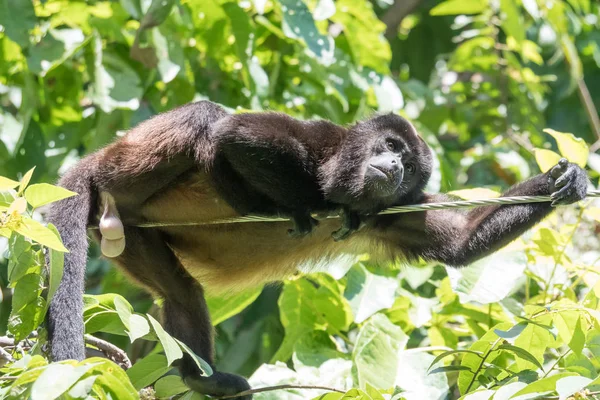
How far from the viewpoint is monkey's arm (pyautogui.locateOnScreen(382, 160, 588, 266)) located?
11.6 feet

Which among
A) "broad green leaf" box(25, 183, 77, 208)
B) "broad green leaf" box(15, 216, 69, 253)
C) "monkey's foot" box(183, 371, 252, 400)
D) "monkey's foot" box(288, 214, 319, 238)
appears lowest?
"monkey's foot" box(183, 371, 252, 400)

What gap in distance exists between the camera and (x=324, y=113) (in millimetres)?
5523

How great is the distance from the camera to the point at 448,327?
4.46 metres

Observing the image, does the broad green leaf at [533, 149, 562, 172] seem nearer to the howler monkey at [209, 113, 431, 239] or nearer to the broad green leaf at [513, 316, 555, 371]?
the howler monkey at [209, 113, 431, 239]

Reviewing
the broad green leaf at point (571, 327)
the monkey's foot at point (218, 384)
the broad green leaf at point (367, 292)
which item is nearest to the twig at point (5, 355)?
the monkey's foot at point (218, 384)

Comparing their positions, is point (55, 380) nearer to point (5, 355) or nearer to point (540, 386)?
point (5, 355)

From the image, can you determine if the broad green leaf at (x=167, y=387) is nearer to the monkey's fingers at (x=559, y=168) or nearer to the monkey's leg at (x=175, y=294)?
the monkey's leg at (x=175, y=294)

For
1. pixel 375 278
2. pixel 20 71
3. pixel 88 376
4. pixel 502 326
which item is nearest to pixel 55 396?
pixel 88 376

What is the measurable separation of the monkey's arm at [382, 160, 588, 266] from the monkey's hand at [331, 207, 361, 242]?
333 millimetres

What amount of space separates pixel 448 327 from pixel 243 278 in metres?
1.16

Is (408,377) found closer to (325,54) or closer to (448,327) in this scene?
(448,327)

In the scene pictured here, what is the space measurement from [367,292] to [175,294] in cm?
93

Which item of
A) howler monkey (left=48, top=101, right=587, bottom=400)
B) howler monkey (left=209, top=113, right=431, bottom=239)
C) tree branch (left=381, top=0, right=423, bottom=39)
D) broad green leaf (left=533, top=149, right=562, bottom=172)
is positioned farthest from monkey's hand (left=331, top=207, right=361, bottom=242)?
tree branch (left=381, top=0, right=423, bottom=39)

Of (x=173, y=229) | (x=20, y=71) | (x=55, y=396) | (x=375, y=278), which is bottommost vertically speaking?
(x=375, y=278)
